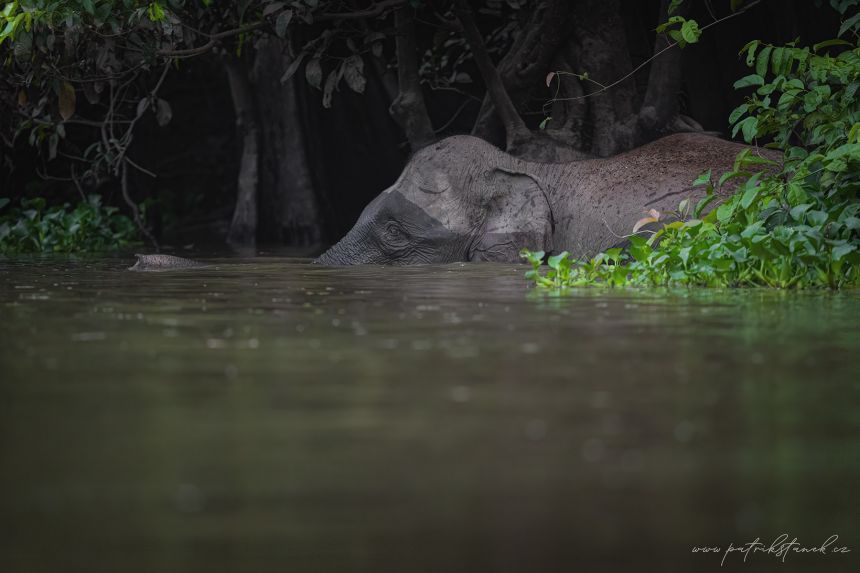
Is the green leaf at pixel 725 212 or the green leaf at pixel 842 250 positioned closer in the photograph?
the green leaf at pixel 842 250

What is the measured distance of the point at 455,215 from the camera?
8.39 metres

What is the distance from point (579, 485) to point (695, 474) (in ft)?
0.64

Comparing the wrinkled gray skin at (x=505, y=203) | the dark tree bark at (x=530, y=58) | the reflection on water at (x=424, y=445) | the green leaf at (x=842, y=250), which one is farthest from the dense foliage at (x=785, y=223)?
the dark tree bark at (x=530, y=58)

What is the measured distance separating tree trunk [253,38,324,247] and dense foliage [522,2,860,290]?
6997 millimetres

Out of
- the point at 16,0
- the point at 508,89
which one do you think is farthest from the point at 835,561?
the point at 508,89

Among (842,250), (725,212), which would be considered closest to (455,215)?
(725,212)

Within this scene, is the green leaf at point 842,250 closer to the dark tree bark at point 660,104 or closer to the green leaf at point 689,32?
the green leaf at point 689,32

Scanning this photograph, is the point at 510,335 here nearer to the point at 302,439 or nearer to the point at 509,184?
the point at 302,439

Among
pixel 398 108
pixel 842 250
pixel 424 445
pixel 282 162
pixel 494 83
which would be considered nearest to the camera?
pixel 424 445

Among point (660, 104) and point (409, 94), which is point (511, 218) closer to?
point (660, 104)

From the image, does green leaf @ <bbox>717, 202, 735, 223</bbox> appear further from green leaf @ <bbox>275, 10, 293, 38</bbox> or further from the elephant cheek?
green leaf @ <bbox>275, 10, 293, 38</bbox>

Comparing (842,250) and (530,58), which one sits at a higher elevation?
(530,58)

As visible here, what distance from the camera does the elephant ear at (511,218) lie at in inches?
323

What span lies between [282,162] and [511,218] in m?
5.10
